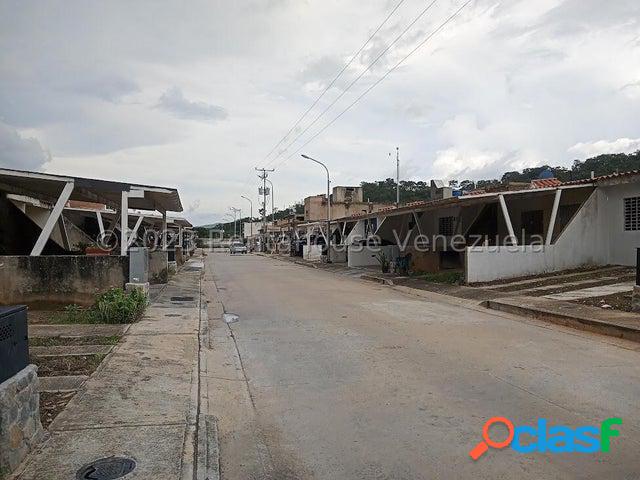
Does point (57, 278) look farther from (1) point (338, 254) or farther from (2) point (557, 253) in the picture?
(1) point (338, 254)

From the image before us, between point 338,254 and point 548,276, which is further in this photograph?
point 338,254

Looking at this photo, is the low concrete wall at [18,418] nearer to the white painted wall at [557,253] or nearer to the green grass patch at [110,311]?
the green grass patch at [110,311]

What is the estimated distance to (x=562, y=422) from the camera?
515 cm

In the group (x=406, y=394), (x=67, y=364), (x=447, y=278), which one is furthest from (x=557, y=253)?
(x=67, y=364)

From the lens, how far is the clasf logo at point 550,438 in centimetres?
450

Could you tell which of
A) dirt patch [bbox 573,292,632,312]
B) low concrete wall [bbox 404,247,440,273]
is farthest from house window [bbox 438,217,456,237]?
dirt patch [bbox 573,292,632,312]

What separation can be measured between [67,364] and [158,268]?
565 inches

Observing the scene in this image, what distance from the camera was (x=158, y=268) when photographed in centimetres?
2106

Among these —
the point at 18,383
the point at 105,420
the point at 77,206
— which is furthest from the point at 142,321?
the point at 77,206

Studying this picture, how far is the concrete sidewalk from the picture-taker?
4.06m

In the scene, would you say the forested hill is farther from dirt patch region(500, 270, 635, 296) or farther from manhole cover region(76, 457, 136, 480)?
manhole cover region(76, 457, 136, 480)

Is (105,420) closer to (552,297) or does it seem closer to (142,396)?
(142,396)

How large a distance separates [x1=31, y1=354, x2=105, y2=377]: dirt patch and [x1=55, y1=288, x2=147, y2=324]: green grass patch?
10.1 feet

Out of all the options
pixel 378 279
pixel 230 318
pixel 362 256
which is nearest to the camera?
pixel 230 318
